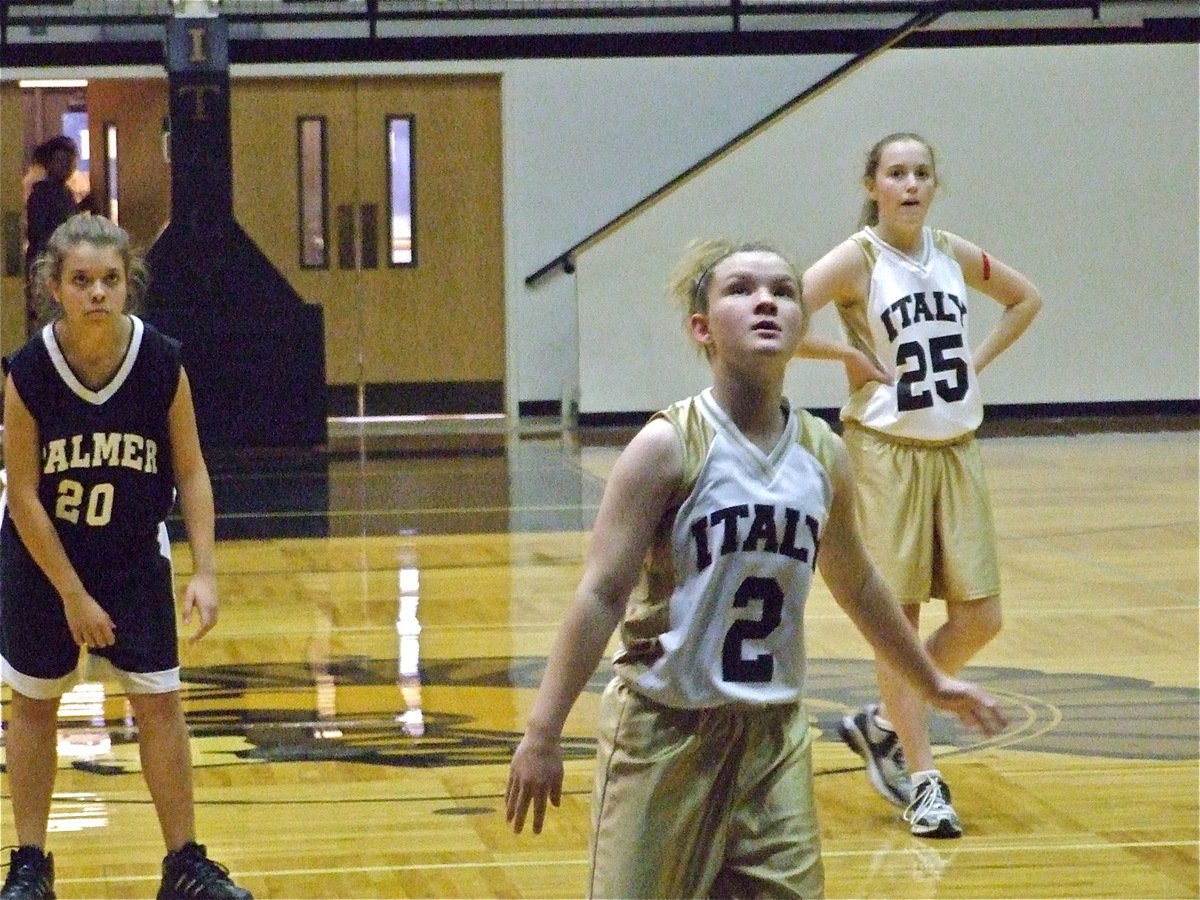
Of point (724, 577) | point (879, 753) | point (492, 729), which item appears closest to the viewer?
point (724, 577)

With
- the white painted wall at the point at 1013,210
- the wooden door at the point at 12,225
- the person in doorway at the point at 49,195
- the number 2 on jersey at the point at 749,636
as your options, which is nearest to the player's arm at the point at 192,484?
the number 2 on jersey at the point at 749,636

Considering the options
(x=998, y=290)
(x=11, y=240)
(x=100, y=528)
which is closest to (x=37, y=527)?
(x=100, y=528)

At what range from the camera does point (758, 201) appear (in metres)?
14.6

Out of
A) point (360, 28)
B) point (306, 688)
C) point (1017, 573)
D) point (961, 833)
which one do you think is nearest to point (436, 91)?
point (360, 28)

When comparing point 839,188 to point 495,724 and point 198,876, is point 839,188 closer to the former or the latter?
point 495,724

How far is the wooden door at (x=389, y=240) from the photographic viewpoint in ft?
50.4

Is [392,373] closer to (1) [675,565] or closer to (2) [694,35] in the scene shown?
(2) [694,35]

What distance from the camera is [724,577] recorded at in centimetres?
280

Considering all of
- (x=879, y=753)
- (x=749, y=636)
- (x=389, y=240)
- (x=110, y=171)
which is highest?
(x=110, y=171)

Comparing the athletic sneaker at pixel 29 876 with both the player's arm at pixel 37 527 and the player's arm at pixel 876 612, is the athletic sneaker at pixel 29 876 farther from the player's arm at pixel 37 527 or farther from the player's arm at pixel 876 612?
the player's arm at pixel 876 612

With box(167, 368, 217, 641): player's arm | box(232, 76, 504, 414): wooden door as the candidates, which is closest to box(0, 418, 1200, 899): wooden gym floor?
box(167, 368, 217, 641): player's arm

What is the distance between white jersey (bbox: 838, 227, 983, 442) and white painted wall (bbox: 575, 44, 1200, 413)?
967 cm

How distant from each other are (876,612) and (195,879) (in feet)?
4.99

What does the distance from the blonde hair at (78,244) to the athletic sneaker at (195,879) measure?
1.07m
